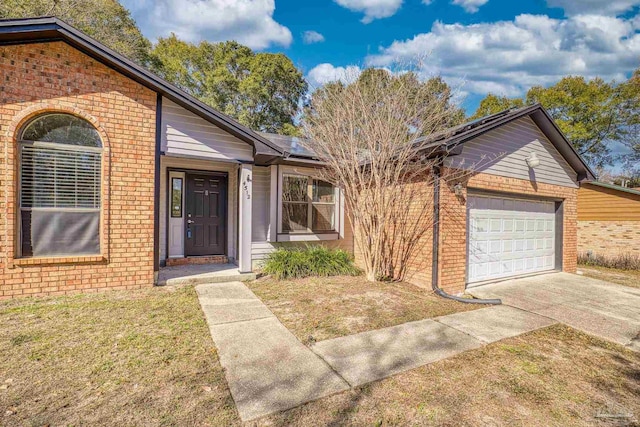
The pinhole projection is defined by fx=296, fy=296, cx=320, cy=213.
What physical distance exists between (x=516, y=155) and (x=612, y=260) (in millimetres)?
7135

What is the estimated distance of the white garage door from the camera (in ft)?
23.2

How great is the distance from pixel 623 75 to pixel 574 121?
3.48m

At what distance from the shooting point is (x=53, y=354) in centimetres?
306

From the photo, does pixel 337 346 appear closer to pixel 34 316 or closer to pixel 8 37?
pixel 34 316

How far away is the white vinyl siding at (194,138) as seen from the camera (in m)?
5.88

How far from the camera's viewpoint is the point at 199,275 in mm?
6434

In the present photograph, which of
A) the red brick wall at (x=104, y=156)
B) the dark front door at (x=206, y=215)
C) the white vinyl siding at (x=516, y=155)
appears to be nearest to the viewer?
the red brick wall at (x=104, y=156)

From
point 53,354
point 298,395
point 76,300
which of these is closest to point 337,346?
point 298,395

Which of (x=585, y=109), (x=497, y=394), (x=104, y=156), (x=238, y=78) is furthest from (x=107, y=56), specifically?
(x=585, y=109)

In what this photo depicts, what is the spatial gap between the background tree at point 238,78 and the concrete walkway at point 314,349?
57.2ft

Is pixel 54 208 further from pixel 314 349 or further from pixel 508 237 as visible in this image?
pixel 508 237

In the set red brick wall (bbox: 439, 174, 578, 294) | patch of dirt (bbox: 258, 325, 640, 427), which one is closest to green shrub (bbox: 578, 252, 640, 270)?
red brick wall (bbox: 439, 174, 578, 294)

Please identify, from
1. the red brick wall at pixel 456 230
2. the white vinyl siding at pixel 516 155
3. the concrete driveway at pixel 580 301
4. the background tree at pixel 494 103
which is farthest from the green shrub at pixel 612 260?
the background tree at pixel 494 103

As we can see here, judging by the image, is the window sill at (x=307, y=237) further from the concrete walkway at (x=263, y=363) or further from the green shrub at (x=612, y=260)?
the green shrub at (x=612, y=260)
